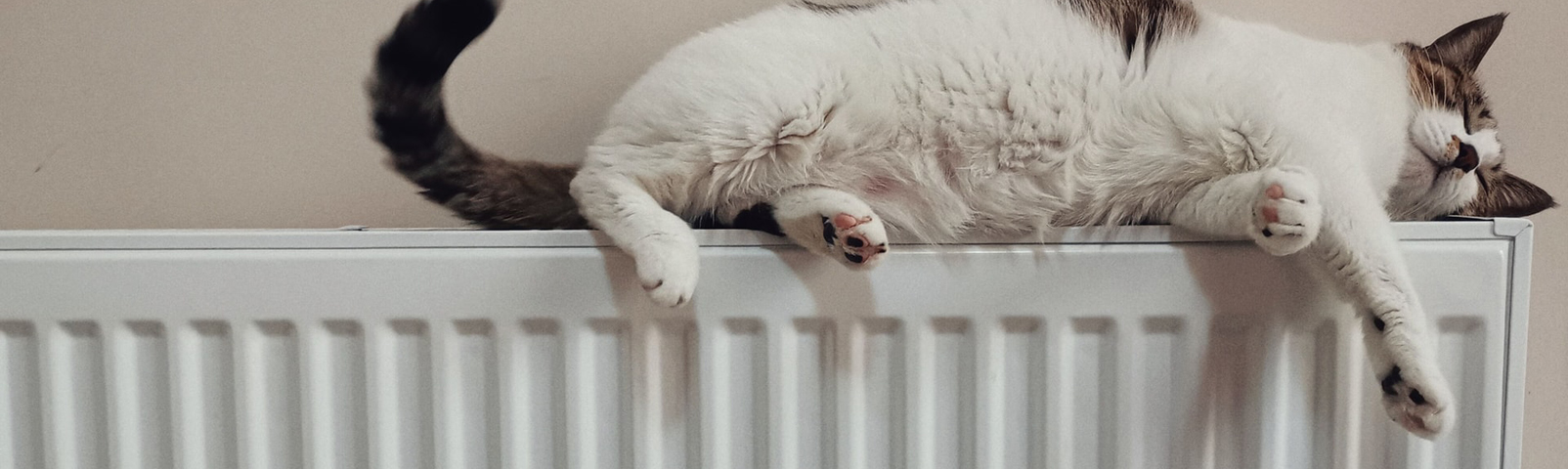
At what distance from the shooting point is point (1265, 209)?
65cm

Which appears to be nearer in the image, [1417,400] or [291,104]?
[1417,400]

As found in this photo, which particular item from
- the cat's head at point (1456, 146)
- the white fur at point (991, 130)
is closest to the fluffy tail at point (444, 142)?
the white fur at point (991, 130)

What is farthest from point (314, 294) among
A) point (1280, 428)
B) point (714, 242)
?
point (1280, 428)

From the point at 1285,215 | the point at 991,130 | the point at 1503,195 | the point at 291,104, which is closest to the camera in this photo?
the point at 1285,215

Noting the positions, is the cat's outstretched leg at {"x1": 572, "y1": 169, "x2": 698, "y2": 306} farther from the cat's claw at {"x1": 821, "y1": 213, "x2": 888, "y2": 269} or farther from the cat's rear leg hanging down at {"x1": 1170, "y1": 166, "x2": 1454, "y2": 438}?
the cat's rear leg hanging down at {"x1": 1170, "y1": 166, "x2": 1454, "y2": 438}

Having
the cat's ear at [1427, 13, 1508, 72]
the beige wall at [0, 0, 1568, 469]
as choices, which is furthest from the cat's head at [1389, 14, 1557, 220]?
the beige wall at [0, 0, 1568, 469]

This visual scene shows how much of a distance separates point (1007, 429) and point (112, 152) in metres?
1.07

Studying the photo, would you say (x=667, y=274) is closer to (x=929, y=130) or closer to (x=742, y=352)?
(x=742, y=352)

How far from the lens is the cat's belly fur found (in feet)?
2.39

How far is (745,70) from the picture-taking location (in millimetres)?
735

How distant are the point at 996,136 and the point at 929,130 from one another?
6 centimetres

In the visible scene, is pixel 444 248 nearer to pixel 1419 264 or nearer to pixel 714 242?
pixel 714 242

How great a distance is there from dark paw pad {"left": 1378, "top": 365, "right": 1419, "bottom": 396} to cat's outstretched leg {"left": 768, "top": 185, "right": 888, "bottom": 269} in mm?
409

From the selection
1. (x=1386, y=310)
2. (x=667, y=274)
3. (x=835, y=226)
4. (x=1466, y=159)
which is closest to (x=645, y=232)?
(x=667, y=274)
